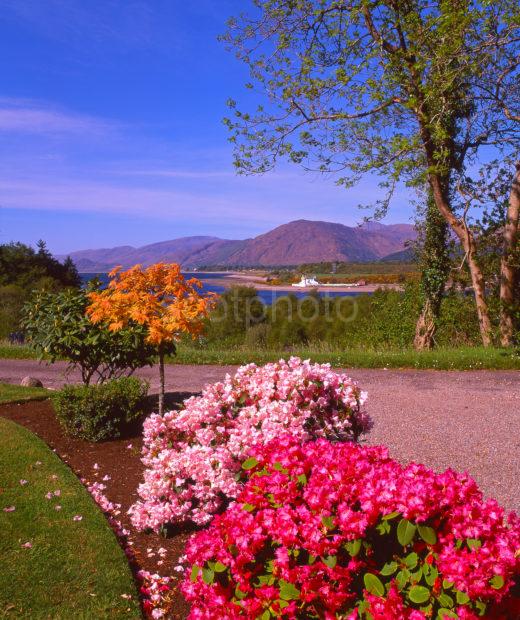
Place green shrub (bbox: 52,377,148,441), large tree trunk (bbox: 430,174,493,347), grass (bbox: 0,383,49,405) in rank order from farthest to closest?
large tree trunk (bbox: 430,174,493,347) → grass (bbox: 0,383,49,405) → green shrub (bbox: 52,377,148,441)

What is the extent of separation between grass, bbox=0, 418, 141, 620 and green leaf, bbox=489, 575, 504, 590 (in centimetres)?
221

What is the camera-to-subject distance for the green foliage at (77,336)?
7137 mm

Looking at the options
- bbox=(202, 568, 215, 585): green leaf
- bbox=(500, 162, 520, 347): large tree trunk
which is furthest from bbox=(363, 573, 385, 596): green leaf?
bbox=(500, 162, 520, 347): large tree trunk

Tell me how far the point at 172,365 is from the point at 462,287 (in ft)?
28.6

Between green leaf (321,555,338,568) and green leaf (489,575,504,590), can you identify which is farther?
green leaf (321,555,338,568)

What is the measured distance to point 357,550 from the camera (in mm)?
2377

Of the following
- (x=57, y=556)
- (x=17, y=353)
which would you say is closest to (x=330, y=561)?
(x=57, y=556)

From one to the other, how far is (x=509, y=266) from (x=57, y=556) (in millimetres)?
13617

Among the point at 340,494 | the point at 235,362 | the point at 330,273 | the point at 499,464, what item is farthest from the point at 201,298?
the point at 330,273

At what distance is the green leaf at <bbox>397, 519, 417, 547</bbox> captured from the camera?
2328 millimetres

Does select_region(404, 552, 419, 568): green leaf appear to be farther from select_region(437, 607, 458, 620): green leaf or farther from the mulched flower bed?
the mulched flower bed

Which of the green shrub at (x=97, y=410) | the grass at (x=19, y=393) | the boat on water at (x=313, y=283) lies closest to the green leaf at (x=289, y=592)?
the green shrub at (x=97, y=410)

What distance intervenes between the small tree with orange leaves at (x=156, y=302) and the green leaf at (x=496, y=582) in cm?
445

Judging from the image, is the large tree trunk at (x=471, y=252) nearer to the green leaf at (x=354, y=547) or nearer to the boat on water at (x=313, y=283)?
the green leaf at (x=354, y=547)
